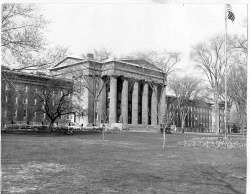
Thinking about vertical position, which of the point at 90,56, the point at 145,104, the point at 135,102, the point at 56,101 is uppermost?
the point at 90,56

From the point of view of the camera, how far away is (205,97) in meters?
50.7

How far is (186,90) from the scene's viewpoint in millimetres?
50094

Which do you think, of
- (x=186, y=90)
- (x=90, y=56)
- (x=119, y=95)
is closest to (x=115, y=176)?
(x=90, y=56)

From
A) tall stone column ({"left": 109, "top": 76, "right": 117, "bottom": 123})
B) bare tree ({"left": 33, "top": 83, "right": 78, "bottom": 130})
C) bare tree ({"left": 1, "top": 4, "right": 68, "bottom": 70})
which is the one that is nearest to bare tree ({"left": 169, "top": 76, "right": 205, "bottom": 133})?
tall stone column ({"left": 109, "top": 76, "right": 117, "bottom": 123})

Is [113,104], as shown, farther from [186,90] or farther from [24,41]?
[24,41]

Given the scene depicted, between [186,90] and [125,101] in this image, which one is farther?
[125,101]

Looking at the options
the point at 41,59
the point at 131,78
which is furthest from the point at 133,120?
the point at 41,59

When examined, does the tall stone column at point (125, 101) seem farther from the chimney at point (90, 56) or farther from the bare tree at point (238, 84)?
the bare tree at point (238, 84)

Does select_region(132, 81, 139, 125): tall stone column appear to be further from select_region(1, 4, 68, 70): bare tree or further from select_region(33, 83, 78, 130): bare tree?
select_region(1, 4, 68, 70): bare tree

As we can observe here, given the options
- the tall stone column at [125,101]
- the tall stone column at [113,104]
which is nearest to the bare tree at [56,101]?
the tall stone column at [113,104]

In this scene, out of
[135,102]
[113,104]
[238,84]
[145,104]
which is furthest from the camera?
[145,104]

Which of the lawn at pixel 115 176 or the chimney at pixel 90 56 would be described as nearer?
the lawn at pixel 115 176

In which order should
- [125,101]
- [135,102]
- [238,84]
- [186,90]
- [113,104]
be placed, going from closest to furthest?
1. [238,84]
2. [186,90]
3. [113,104]
4. [125,101]
5. [135,102]

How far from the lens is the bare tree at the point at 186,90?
4766 centimetres
